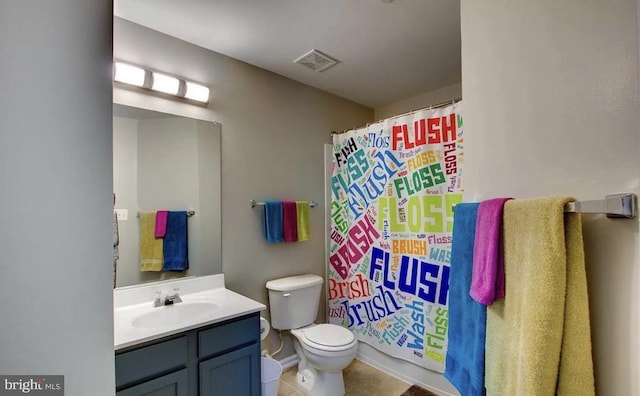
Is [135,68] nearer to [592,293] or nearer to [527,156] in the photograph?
[527,156]

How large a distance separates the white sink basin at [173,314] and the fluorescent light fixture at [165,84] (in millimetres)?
1322

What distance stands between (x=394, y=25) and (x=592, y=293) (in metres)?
1.70

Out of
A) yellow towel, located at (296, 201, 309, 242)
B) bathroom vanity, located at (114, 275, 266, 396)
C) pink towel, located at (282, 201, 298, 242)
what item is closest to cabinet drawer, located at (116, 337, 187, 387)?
bathroom vanity, located at (114, 275, 266, 396)

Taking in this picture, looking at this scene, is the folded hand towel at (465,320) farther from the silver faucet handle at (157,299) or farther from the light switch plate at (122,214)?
the light switch plate at (122,214)

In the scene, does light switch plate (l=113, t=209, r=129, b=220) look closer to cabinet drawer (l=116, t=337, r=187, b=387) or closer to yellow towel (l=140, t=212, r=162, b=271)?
yellow towel (l=140, t=212, r=162, b=271)

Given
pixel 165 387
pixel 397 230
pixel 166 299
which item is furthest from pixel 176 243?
Answer: pixel 397 230

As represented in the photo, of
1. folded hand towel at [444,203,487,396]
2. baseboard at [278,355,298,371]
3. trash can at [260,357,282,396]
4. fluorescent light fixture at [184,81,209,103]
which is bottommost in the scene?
baseboard at [278,355,298,371]

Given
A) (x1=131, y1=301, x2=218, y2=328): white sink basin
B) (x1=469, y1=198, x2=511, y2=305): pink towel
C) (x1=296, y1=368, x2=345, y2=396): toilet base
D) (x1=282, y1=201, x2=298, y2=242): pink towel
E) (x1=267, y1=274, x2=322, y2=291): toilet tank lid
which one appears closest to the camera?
(x1=469, y1=198, x2=511, y2=305): pink towel

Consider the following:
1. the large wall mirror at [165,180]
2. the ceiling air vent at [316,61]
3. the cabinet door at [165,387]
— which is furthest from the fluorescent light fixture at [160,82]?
the cabinet door at [165,387]

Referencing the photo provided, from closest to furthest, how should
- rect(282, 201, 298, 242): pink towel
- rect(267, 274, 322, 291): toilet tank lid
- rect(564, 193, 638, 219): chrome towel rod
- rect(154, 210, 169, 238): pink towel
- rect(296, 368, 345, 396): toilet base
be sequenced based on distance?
rect(564, 193, 638, 219): chrome towel rod, rect(154, 210, 169, 238): pink towel, rect(296, 368, 345, 396): toilet base, rect(267, 274, 322, 291): toilet tank lid, rect(282, 201, 298, 242): pink towel

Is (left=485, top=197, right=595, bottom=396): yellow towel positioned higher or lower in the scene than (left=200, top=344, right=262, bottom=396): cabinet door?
higher

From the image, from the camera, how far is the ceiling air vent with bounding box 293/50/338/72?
6.63 feet

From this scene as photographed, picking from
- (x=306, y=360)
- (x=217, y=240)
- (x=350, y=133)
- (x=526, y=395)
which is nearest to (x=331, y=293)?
(x=306, y=360)

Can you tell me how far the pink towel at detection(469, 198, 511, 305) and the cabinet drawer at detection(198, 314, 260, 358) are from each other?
1240mm
